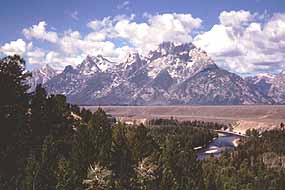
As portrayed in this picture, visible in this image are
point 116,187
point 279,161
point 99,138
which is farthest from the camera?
point 279,161

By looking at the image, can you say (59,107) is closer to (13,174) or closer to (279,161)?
(13,174)

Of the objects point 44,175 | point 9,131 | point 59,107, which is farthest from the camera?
point 59,107

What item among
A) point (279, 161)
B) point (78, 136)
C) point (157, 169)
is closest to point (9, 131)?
point (78, 136)

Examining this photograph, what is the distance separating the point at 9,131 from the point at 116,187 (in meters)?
22.4

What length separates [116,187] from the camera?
6444 centimetres

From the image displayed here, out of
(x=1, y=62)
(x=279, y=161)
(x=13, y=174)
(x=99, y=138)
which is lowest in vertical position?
(x=279, y=161)

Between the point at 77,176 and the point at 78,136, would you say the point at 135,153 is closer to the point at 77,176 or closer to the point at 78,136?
the point at 78,136

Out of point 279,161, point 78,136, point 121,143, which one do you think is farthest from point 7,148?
point 279,161

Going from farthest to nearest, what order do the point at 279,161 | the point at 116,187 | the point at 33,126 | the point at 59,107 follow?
the point at 279,161
the point at 59,107
the point at 33,126
the point at 116,187

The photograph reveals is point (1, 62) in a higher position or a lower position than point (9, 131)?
higher

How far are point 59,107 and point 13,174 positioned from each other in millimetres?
24082

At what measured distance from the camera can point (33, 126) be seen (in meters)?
81.5

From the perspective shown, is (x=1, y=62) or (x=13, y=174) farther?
(x=1, y=62)

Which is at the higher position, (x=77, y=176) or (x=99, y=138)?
(x=99, y=138)
